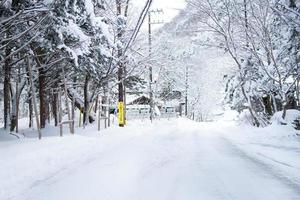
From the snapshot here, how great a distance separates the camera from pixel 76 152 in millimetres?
11742

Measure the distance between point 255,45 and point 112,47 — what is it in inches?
351

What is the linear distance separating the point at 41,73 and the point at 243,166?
11.2 metres

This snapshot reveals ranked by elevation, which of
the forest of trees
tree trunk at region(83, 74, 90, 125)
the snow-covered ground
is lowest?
the snow-covered ground

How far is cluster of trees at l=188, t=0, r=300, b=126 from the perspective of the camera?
20500 mm

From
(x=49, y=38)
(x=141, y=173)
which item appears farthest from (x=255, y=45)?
(x=141, y=173)

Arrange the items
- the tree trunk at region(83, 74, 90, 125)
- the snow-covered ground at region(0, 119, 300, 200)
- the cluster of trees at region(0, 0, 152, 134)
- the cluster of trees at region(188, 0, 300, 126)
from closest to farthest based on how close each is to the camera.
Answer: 1. the snow-covered ground at region(0, 119, 300, 200)
2. the cluster of trees at region(0, 0, 152, 134)
3. the cluster of trees at region(188, 0, 300, 126)
4. the tree trunk at region(83, 74, 90, 125)

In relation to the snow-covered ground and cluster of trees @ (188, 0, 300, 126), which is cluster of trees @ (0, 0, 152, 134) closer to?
the snow-covered ground

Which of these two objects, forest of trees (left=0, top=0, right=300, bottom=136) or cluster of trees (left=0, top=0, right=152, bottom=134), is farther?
forest of trees (left=0, top=0, right=300, bottom=136)

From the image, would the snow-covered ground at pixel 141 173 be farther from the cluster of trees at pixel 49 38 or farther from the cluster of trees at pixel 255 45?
the cluster of trees at pixel 255 45

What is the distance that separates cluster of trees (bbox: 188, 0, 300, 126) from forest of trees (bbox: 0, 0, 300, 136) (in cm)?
6

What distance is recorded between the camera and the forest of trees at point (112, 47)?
13445 millimetres

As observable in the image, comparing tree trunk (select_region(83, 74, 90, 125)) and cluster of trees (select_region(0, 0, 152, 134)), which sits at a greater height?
cluster of trees (select_region(0, 0, 152, 134))

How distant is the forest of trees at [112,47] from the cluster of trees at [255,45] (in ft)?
0.19

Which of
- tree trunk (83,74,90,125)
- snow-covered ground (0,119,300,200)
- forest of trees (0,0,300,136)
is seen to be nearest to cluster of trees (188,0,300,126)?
forest of trees (0,0,300,136)
